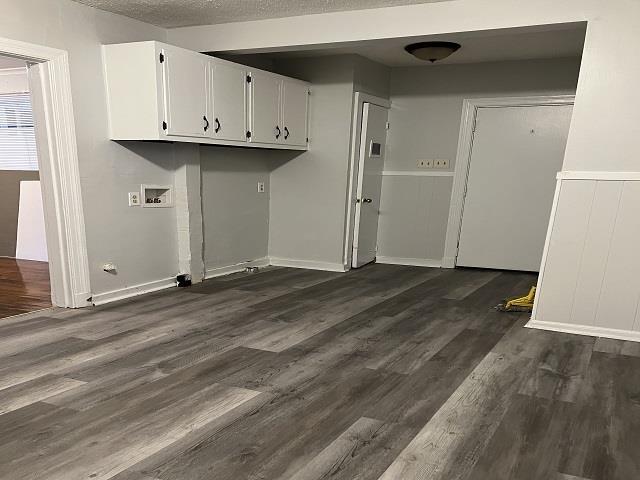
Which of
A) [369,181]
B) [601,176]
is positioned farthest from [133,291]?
[601,176]

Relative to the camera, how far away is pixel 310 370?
249 cm

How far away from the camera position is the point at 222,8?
3.32 metres

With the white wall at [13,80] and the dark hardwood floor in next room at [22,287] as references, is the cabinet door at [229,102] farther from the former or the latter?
the white wall at [13,80]

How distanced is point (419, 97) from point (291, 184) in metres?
Answer: 1.85

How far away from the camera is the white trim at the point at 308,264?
16.5 ft

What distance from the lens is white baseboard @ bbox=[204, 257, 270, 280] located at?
4492mm

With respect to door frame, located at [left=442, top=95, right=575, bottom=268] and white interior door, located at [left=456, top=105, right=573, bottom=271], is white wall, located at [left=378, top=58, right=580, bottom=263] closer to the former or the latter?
door frame, located at [left=442, top=95, right=575, bottom=268]

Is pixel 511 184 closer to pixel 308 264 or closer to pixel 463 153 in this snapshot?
pixel 463 153

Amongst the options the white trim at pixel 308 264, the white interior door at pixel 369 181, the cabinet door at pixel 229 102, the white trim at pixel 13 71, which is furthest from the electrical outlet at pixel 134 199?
the white trim at pixel 13 71

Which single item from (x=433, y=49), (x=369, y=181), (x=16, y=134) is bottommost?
(x=369, y=181)

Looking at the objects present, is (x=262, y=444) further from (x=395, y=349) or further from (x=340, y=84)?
(x=340, y=84)

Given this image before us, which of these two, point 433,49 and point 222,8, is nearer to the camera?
point 222,8

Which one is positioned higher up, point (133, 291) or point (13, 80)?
point (13, 80)

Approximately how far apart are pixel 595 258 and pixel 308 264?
2.91m
